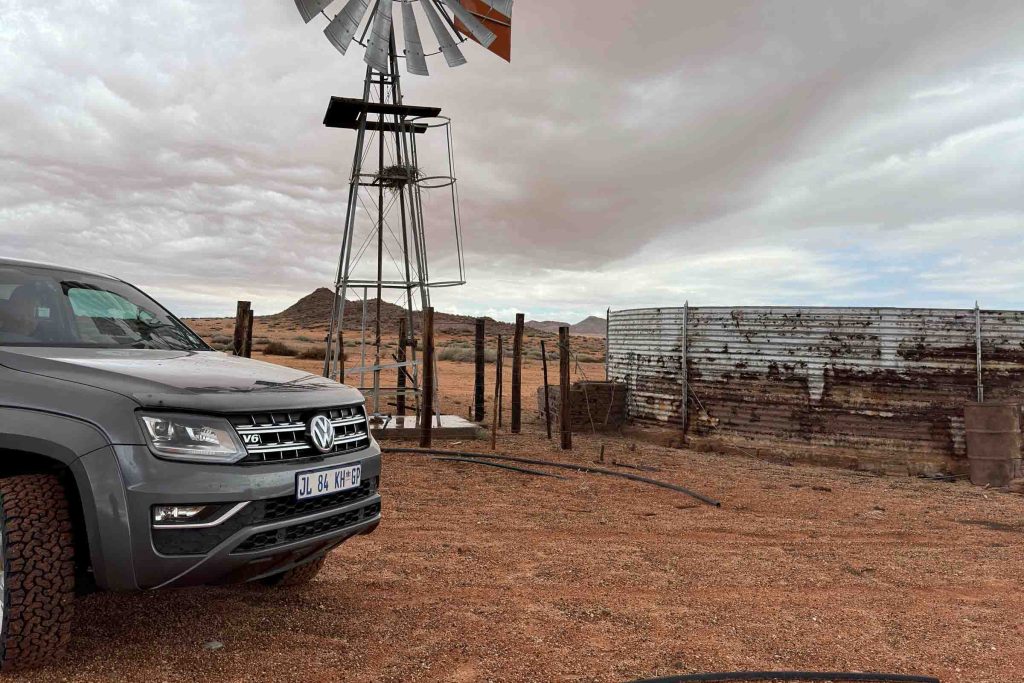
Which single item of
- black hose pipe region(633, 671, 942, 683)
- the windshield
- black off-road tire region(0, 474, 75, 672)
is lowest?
black hose pipe region(633, 671, 942, 683)

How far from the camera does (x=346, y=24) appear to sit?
11.6 meters

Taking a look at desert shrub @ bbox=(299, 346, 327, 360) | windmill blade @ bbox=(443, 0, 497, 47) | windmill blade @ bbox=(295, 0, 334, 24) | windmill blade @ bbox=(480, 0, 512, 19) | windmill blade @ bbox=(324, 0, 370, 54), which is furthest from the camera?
desert shrub @ bbox=(299, 346, 327, 360)

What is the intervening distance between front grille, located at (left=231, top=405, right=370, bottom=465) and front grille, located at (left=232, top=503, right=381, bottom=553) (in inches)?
13.2

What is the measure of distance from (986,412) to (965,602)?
792cm

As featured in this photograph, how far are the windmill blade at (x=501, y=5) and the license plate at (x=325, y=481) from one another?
1019cm

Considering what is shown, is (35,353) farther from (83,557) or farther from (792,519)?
(792,519)

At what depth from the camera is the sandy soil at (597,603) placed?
3.83m

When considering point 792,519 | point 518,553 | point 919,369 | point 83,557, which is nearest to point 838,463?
point 919,369

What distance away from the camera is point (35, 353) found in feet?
11.8

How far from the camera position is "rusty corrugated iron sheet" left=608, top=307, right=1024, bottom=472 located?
12.7 metres

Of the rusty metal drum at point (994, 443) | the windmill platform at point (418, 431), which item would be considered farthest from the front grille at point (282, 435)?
the rusty metal drum at point (994, 443)

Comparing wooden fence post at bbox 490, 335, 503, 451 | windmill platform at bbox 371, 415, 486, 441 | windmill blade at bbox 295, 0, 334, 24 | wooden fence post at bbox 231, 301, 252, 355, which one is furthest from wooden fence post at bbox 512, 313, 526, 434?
windmill blade at bbox 295, 0, 334, 24

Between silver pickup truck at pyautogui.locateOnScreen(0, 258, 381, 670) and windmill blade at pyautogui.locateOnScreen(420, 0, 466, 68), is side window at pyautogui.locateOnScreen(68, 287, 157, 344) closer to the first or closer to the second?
silver pickup truck at pyautogui.locateOnScreen(0, 258, 381, 670)

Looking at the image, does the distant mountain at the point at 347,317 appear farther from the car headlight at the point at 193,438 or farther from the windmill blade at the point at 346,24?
the car headlight at the point at 193,438
